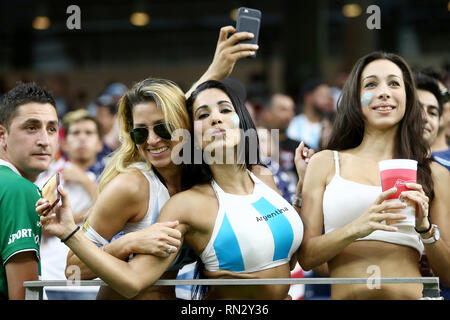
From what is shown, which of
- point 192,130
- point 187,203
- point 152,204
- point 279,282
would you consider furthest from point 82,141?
point 279,282

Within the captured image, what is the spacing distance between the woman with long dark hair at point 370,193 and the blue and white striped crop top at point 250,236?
0.51ft

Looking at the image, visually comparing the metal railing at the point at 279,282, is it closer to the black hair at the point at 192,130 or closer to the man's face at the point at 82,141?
the black hair at the point at 192,130

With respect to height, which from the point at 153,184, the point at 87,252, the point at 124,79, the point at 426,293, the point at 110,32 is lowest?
the point at 426,293

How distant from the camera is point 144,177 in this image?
11.1 ft

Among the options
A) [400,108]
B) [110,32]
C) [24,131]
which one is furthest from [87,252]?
[110,32]

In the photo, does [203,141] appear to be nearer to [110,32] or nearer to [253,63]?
[253,63]

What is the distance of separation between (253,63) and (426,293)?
17103 mm

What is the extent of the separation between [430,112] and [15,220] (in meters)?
2.83

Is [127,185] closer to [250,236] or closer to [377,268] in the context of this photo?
[250,236]

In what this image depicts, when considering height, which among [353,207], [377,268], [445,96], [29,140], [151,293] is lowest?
[151,293]

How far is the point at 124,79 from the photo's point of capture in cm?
2019

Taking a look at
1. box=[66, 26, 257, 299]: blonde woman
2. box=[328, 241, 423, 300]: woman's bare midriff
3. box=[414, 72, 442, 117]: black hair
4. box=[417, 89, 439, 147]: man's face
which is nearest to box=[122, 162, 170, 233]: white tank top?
box=[66, 26, 257, 299]: blonde woman

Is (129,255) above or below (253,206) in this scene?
below

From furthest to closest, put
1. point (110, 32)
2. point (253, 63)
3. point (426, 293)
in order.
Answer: point (110, 32) < point (253, 63) < point (426, 293)
